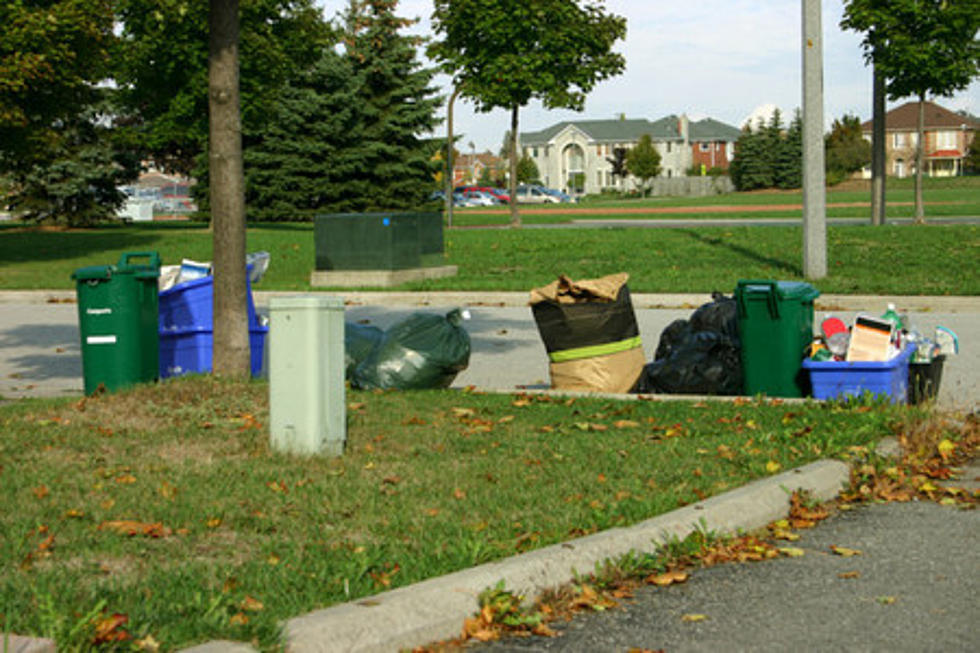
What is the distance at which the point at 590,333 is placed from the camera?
956 centimetres

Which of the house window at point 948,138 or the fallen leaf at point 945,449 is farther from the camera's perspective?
the house window at point 948,138

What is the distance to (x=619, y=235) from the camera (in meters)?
28.2

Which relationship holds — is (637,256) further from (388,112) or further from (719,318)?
(388,112)

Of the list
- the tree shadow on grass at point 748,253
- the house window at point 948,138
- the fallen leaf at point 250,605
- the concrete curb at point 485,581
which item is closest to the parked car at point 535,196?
the house window at point 948,138

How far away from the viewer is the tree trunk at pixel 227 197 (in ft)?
29.4

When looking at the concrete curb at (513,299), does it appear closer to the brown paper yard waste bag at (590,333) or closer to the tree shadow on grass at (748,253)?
the tree shadow on grass at (748,253)

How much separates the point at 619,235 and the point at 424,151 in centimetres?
2805

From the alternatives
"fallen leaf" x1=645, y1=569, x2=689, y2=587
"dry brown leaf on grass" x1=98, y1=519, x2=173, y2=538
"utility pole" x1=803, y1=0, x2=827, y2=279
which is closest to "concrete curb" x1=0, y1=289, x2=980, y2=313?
"utility pole" x1=803, y1=0, x2=827, y2=279

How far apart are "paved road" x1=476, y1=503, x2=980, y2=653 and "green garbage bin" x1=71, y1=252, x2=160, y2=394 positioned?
536cm

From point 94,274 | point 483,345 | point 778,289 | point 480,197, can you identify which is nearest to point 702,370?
point 778,289

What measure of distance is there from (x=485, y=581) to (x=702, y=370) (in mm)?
5141

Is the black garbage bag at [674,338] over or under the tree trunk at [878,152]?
under

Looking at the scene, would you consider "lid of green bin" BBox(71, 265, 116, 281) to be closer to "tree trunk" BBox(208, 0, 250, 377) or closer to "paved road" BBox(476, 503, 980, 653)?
"tree trunk" BBox(208, 0, 250, 377)

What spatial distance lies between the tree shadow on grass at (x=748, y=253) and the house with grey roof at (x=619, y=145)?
109955 mm
